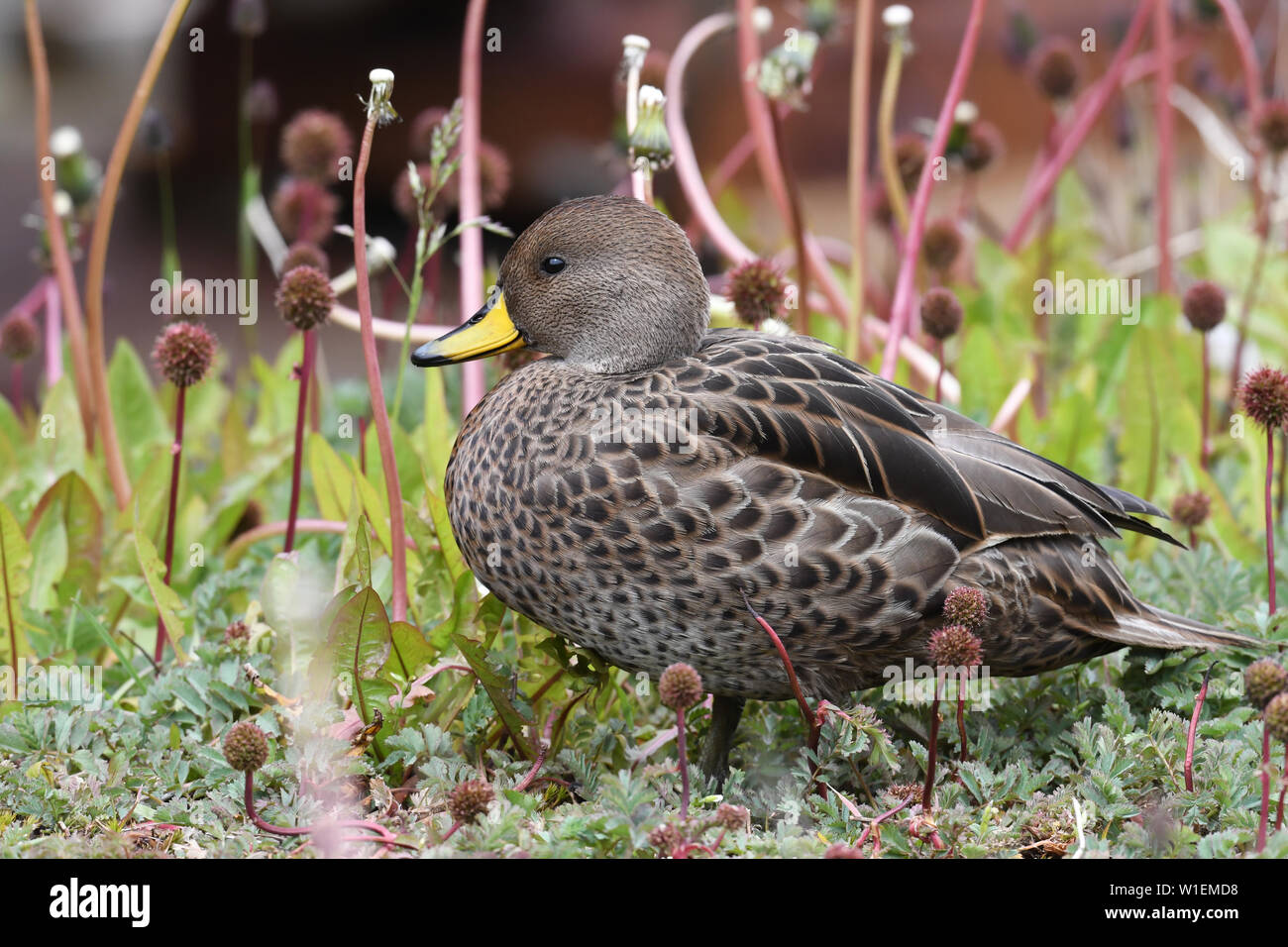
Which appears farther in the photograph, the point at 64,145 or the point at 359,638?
the point at 64,145

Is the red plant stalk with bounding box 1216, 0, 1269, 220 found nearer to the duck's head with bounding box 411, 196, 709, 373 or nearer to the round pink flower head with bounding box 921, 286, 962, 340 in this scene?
the round pink flower head with bounding box 921, 286, 962, 340

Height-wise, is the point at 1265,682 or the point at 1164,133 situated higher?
the point at 1164,133

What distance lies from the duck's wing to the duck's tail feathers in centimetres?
17

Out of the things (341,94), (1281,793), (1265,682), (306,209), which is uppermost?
(341,94)

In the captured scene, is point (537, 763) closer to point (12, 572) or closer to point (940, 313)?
point (12, 572)

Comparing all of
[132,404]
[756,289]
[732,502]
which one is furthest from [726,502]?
[132,404]

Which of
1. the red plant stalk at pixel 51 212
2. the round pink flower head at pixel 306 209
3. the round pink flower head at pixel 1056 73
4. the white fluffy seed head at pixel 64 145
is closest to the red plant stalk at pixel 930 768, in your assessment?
the red plant stalk at pixel 51 212

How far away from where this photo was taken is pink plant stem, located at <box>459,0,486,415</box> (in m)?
3.72

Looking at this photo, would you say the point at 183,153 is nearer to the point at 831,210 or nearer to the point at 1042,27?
the point at 831,210

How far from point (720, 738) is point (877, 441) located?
675mm

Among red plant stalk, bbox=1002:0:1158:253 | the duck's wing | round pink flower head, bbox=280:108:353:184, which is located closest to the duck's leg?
the duck's wing

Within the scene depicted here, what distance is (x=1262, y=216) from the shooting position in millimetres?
4801

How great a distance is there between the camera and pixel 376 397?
Answer: 2.85m
